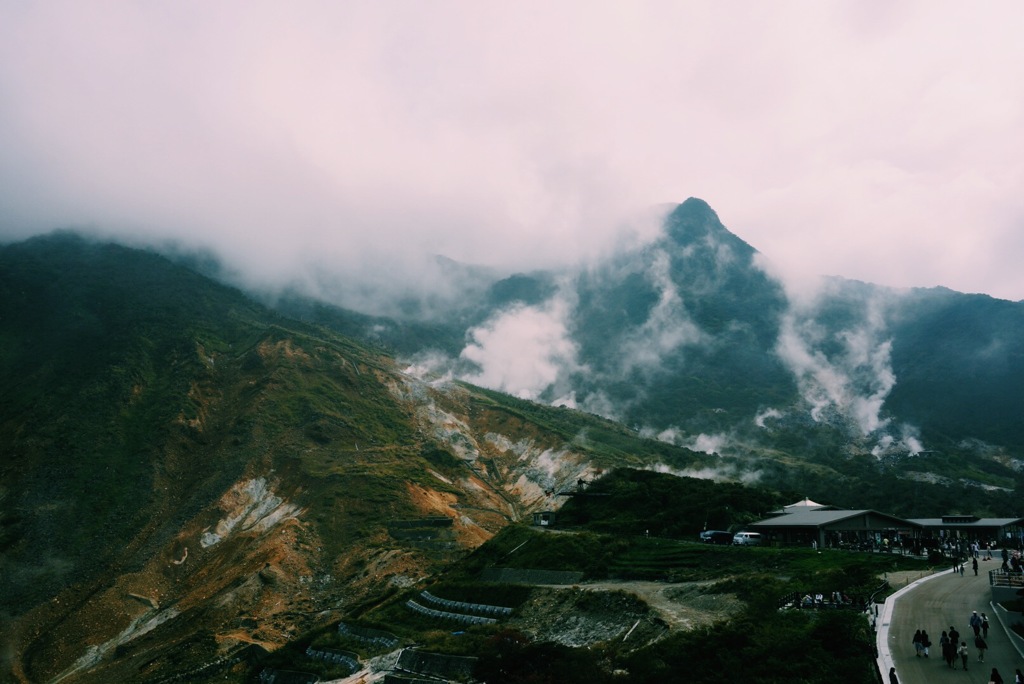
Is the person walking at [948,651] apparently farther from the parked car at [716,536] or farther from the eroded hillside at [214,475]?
the eroded hillside at [214,475]

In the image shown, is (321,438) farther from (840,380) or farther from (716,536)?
Result: (840,380)

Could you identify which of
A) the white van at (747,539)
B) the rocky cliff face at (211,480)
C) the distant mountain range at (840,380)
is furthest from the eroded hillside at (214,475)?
the white van at (747,539)

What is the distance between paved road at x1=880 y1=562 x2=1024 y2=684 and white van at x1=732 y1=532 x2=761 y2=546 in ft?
72.1

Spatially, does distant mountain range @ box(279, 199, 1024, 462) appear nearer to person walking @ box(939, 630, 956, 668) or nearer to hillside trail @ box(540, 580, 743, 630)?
hillside trail @ box(540, 580, 743, 630)

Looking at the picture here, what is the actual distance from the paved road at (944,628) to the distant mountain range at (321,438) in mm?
33371

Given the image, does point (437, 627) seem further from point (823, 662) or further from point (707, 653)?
point (823, 662)

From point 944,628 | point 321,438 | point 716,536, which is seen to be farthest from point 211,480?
point 944,628

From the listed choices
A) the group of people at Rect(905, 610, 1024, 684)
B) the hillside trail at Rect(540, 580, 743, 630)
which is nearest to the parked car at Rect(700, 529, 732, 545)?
the hillside trail at Rect(540, 580, 743, 630)

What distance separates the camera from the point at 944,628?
1035 inches

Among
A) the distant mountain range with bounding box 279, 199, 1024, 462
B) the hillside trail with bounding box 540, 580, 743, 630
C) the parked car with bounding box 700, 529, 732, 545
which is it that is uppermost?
the distant mountain range with bounding box 279, 199, 1024, 462

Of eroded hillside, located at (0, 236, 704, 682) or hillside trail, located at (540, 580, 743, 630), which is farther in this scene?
eroded hillside, located at (0, 236, 704, 682)

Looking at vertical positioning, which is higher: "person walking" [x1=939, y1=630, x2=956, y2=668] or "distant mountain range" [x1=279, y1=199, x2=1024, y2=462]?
"distant mountain range" [x1=279, y1=199, x2=1024, y2=462]

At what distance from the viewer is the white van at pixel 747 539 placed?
5784 cm

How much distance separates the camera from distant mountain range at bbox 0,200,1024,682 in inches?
3221
